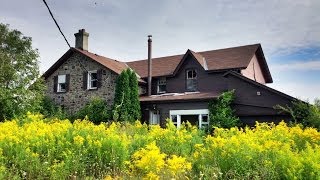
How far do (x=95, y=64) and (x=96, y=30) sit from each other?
26247 millimetres

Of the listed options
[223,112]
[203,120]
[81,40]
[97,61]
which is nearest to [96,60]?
[97,61]

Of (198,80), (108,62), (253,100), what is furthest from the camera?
(108,62)

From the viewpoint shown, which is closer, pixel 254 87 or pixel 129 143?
pixel 129 143

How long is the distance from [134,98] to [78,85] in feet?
19.8

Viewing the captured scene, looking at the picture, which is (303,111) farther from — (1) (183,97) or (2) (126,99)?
(2) (126,99)

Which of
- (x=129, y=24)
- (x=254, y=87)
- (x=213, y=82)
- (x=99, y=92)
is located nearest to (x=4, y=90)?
(x=99, y=92)

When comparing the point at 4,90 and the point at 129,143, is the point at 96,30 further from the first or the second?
the point at 4,90

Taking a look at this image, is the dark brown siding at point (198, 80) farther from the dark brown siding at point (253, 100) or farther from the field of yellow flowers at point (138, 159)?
the field of yellow flowers at point (138, 159)

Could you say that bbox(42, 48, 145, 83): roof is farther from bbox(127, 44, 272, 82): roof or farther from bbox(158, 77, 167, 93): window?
bbox(127, 44, 272, 82): roof

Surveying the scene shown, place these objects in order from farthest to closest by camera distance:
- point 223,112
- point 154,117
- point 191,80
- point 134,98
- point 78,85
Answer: point 78,85, point 191,80, point 154,117, point 134,98, point 223,112

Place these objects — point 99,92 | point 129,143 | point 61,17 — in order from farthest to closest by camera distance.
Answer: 1. point 99,92
2. point 129,143
3. point 61,17

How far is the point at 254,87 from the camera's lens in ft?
87.1

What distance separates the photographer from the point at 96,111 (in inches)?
1224

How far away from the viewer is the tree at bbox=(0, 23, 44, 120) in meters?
29.0
